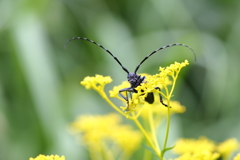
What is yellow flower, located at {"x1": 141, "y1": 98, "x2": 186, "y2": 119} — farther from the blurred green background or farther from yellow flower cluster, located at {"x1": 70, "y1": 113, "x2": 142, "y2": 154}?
the blurred green background

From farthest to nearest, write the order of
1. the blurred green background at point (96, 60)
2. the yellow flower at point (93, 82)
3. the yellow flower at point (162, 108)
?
the blurred green background at point (96, 60), the yellow flower at point (162, 108), the yellow flower at point (93, 82)

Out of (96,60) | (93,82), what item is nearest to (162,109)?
(93,82)

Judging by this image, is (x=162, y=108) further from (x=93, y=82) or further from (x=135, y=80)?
(x=93, y=82)

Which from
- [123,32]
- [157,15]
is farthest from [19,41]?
[157,15]

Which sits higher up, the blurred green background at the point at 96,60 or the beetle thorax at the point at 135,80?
the blurred green background at the point at 96,60

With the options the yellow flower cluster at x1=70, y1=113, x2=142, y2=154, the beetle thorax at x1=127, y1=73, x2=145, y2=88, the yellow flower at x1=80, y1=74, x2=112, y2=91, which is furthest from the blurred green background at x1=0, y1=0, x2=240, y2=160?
the yellow flower at x1=80, y1=74, x2=112, y2=91

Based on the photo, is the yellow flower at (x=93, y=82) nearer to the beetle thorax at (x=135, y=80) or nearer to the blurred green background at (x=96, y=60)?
the beetle thorax at (x=135, y=80)

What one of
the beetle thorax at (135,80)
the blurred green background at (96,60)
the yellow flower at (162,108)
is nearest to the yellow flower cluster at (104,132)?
the yellow flower at (162,108)

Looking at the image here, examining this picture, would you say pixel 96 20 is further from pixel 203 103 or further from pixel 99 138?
pixel 99 138
